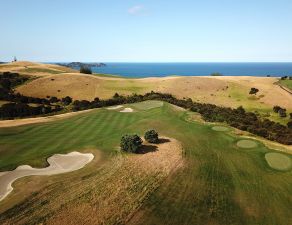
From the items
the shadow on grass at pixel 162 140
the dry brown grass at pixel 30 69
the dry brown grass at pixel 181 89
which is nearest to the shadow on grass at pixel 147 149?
the shadow on grass at pixel 162 140

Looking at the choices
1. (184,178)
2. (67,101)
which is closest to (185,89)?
(67,101)

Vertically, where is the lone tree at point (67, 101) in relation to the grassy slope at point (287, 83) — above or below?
below

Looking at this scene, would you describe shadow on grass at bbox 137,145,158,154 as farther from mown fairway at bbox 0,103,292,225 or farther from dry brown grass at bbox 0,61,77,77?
dry brown grass at bbox 0,61,77,77

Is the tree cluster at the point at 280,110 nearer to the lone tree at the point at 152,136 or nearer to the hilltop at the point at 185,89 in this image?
the hilltop at the point at 185,89

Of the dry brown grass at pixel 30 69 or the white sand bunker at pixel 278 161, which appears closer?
the white sand bunker at pixel 278 161

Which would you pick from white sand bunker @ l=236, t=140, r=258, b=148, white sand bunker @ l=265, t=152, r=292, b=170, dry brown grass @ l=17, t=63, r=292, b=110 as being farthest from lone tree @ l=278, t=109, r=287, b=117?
white sand bunker @ l=265, t=152, r=292, b=170

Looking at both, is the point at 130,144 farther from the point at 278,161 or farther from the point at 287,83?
the point at 287,83

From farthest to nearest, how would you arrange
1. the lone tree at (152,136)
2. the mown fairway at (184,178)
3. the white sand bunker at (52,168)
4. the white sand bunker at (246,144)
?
the white sand bunker at (246,144) < the lone tree at (152,136) < the white sand bunker at (52,168) < the mown fairway at (184,178)
